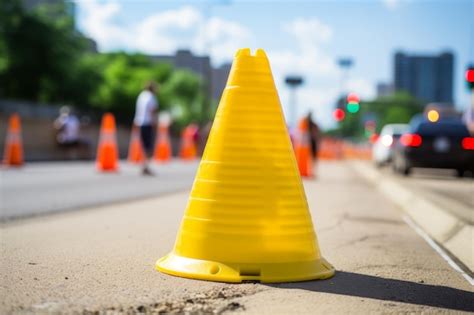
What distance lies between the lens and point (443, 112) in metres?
48.9

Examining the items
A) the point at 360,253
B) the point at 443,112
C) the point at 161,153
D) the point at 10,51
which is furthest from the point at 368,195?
the point at 10,51

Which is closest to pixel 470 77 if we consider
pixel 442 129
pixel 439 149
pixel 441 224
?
pixel 442 129

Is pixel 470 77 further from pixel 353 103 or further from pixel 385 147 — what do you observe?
pixel 353 103

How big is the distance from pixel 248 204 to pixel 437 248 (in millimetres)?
2908

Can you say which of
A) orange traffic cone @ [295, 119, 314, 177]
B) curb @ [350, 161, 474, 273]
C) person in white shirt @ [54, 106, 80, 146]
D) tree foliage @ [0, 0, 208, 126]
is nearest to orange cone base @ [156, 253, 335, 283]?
curb @ [350, 161, 474, 273]

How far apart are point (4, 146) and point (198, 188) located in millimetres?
28568

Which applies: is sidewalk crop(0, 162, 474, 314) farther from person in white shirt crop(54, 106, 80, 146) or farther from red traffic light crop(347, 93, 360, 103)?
red traffic light crop(347, 93, 360, 103)

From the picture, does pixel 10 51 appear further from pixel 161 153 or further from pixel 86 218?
pixel 86 218

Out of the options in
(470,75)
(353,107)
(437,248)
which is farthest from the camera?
(353,107)

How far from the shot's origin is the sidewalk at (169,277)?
4.28m

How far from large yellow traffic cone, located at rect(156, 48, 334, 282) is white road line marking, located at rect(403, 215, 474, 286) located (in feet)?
3.50

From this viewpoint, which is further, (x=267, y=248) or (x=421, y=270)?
(x=421, y=270)

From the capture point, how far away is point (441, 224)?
908 centimetres

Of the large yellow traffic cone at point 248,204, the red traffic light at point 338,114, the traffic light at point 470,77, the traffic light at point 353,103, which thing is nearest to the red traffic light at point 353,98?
the traffic light at point 353,103
